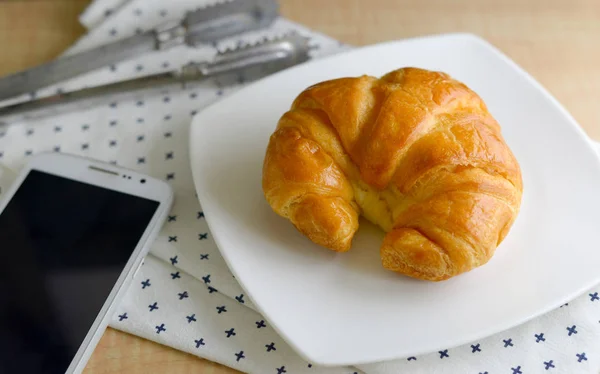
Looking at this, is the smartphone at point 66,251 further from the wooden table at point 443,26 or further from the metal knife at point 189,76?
the wooden table at point 443,26

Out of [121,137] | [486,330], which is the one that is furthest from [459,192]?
[121,137]

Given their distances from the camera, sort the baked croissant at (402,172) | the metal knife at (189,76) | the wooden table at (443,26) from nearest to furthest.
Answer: the baked croissant at (402,172), the metal knife at (189,76), the wooden table at (443,26)

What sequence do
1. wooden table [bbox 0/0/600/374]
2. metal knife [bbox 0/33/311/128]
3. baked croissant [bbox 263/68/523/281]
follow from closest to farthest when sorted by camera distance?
1. baked croissant [bbox 263/68/523/281]
2. metal knife [bbox 0/33/311/128]
3. wooden table [bbox 0/0/600/374]

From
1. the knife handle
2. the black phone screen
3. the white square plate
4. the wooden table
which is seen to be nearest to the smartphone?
the black phone screen

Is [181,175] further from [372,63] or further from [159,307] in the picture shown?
[372,63]

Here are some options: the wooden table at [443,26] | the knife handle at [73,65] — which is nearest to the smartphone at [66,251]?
the knife handle at [73,65]

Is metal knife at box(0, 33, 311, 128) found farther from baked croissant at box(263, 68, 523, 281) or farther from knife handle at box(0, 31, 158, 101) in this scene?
baked croissant at box(263, 68, 523, 281)
